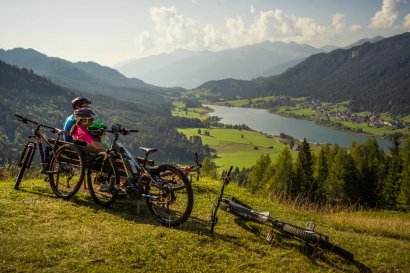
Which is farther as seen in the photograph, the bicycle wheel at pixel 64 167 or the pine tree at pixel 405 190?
the pine tree at pixel 405 190

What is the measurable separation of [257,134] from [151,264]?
164530 mm

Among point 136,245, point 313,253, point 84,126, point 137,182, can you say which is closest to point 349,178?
point 313,253

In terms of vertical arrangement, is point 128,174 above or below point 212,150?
above

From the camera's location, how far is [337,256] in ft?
25.9

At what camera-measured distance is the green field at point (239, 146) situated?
11286cm

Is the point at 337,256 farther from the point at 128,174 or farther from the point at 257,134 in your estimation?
the point at 257,134

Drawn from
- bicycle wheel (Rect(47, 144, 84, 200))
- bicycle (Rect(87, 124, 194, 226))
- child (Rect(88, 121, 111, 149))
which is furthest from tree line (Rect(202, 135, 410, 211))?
bicycle (Rect(87, 124, 194, 226))

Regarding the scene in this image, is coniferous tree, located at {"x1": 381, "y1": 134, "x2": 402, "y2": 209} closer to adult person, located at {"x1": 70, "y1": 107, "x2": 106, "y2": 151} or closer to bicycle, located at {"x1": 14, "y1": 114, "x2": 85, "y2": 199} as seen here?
adult person, located at {"x1": 70, "y1": 107, "x2": 106, "y2": 151}

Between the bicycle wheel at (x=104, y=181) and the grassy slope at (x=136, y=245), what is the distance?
13.7 inches

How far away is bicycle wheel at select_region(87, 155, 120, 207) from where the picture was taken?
941 cm

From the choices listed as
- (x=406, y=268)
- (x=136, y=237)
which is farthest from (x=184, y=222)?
(x=406, y=268)

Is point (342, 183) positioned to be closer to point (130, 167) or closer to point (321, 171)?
point (321, 171)

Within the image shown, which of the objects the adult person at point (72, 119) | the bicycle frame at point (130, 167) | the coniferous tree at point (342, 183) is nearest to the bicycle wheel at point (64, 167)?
the adult person at point (72, 119)

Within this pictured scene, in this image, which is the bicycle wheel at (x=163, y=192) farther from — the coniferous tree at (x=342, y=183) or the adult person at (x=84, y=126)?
the coniferous tree at (x=342, y=183)
